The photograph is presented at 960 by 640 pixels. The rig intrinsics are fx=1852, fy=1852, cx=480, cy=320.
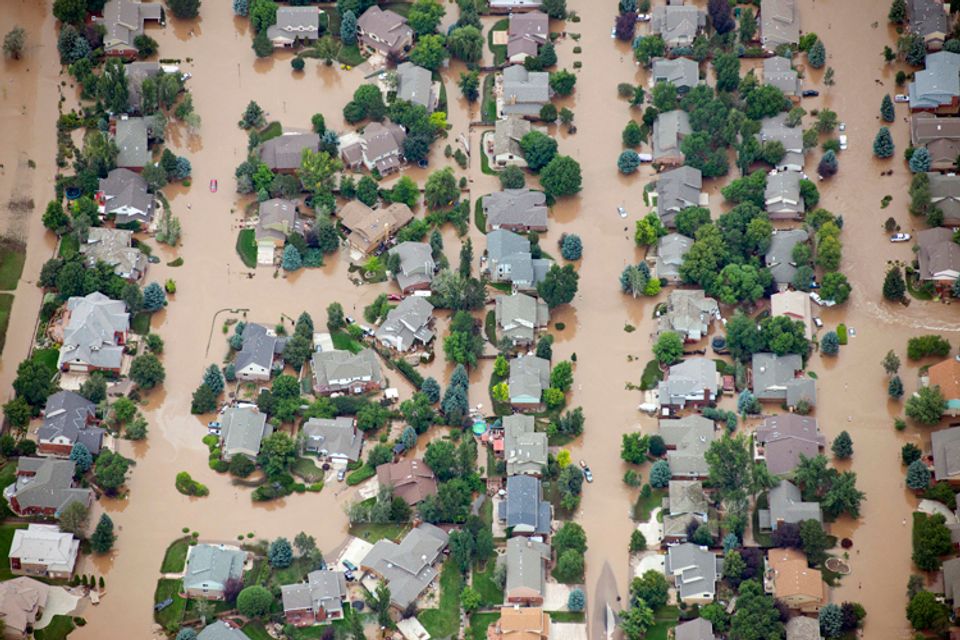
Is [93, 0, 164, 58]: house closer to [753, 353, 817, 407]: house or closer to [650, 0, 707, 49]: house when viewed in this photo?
[650, 0, 707, 49]: house

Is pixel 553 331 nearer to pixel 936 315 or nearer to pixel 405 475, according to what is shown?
pixel 405 475

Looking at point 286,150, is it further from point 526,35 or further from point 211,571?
point 211,571

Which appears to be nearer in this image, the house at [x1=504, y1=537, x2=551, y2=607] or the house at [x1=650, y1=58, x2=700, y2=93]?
the house at [x1=504, y1=537, x2=551, y2=607]

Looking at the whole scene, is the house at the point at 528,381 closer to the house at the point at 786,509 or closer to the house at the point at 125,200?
the house at the point at 786,509

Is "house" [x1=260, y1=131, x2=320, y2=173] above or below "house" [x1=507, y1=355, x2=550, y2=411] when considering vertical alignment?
above

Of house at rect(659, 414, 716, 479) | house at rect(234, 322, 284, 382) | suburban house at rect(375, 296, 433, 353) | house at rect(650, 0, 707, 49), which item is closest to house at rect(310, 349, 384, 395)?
suburban house at rect(375, 296, 433, 353)

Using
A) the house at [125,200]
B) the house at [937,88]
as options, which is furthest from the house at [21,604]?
the house at [937,88]

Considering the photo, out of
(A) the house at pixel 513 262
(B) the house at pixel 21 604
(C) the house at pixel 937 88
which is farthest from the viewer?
(C) the house at pixel 937 88

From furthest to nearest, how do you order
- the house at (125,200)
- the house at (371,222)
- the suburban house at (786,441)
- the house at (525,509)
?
the house at (125,200) → the house at (371,222) → the suburban house at (786,441) → the house at (525,509)
